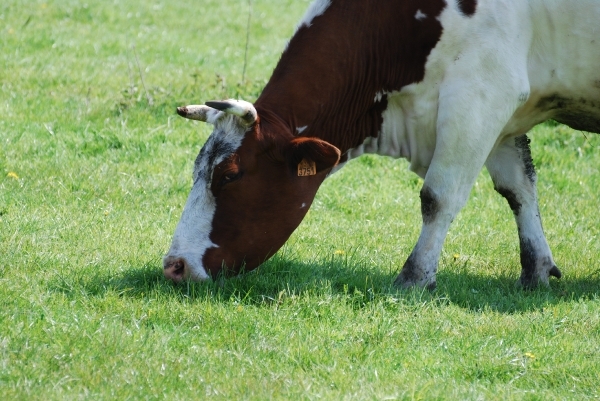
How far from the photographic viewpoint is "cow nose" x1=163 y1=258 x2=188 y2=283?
238 inches

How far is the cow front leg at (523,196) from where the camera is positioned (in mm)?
7125

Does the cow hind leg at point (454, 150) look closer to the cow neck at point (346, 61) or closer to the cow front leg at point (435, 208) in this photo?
the cow front leg at point (435, 208)

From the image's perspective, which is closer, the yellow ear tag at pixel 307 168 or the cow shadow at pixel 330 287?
the cow shadow at pixel 330 287

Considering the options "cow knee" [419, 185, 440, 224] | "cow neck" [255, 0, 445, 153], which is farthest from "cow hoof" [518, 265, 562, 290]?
"cow neck" [255, 0, 445, 153]

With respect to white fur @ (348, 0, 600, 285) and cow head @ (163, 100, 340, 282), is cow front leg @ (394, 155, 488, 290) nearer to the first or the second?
white fur @ (348, 0, 600, 285)

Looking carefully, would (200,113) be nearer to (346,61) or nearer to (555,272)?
(346,61)

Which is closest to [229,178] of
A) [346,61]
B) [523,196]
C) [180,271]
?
[180,271]

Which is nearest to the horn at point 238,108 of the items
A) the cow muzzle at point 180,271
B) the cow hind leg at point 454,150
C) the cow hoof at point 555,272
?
the cow muzzle at point 180,271

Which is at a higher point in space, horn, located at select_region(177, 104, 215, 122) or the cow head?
horn, located at select_region(177, 104, 215, 122)

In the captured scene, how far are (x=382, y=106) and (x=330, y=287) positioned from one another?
131cm

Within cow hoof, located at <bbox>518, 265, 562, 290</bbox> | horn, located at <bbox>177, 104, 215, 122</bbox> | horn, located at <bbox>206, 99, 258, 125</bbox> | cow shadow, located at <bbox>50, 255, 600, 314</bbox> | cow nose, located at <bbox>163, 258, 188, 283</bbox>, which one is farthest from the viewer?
cow hoof, located at <bbox>518, 265, 562, 290</bbox>

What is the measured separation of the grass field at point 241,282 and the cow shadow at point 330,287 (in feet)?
0.05

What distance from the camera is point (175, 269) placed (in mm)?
6059

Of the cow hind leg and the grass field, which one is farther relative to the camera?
the cow hind leg
